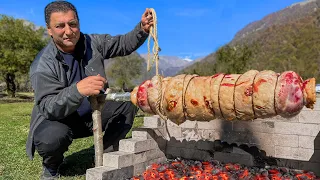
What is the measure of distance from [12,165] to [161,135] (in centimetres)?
297

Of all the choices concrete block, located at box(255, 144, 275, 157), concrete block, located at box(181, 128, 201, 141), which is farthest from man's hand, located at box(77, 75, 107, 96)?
concrete block, located at box(255, 144, 275, 157)

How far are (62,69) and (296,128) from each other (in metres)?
3.20

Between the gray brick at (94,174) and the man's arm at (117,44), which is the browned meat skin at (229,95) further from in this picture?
the man's arm at (117,44)

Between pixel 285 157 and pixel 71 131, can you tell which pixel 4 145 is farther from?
pixel 285 157

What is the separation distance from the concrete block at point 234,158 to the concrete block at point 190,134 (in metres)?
0.40

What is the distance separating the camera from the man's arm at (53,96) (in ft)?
12.4

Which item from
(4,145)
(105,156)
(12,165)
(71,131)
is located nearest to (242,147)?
(105,156)

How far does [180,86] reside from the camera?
3.32 metres

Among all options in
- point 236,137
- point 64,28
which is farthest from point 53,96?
point 236,137

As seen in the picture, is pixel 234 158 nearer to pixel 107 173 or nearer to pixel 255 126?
pixel 255 126

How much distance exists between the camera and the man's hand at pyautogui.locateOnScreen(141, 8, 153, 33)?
4.42 metres

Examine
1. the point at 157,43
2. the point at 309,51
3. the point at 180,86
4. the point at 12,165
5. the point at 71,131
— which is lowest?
the point at 12,165

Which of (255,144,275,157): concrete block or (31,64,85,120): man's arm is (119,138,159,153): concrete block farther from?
(255,144,275,157): concrete block

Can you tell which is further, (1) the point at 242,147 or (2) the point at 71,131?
(1) the point at 242,147
